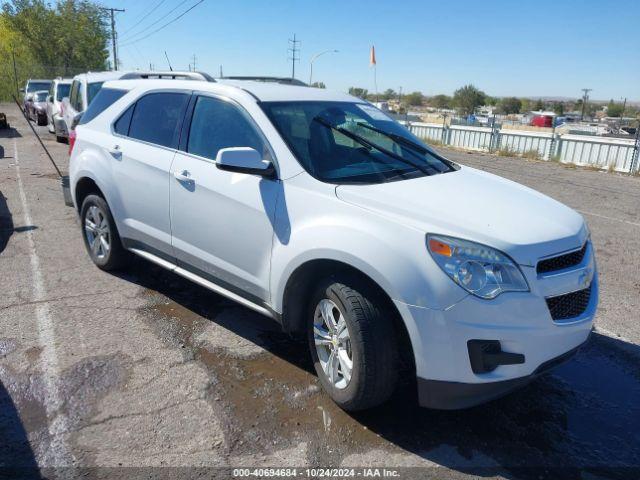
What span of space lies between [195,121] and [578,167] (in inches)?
630

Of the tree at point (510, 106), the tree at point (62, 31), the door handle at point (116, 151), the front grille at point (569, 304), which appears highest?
the tree at point (62, 31)

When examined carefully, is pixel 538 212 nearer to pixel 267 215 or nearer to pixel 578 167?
pixel 267 215

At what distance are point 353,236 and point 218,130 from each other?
154 cm

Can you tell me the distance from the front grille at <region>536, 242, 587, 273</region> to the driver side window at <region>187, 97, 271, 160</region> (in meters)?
1.75

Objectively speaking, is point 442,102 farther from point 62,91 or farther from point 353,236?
point 353,236

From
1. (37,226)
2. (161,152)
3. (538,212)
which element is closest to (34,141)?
(37,226)

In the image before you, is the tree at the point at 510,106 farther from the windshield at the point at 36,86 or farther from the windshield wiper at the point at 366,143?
the windshield wiper at the point at 366,143

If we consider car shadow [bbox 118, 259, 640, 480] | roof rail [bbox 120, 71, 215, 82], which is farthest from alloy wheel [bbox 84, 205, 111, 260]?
car shadow [bbox 118, 259, 640, 480]

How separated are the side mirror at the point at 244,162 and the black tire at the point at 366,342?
0.84m

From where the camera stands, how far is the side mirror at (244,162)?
3215 millimetres

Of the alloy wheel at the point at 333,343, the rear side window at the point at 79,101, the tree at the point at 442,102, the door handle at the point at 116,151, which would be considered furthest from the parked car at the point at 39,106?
the tree at the point at 442,102

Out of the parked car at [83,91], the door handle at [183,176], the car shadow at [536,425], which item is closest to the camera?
the car shadow at [536,425]

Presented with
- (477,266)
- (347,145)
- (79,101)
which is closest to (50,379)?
(347,145)

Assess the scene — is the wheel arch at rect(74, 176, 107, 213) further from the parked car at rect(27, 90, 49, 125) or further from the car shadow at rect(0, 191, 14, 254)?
the parked car at rect(27, 90, 49, 125)
